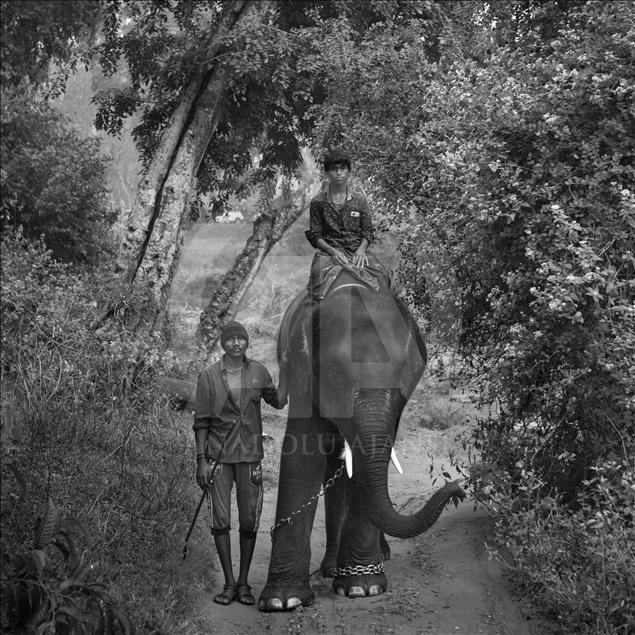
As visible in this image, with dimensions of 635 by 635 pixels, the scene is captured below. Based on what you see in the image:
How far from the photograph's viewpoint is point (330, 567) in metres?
8.66

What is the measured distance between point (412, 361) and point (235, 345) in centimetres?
145

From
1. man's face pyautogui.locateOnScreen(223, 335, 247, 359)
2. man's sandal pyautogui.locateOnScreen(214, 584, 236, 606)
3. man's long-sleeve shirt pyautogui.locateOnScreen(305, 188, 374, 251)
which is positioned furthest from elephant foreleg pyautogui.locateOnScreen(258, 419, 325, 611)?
man's long-sleeve shirt pyautogui.locateOnScreen(305, 188, 374, 251)

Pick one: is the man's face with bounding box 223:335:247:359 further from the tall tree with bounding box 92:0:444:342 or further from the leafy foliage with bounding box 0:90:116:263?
the leafy foliage with bounding box 0:90:116:263

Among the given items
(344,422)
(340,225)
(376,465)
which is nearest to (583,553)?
(376,465)

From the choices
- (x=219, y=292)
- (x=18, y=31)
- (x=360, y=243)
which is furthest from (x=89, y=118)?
(x=360, y=243)

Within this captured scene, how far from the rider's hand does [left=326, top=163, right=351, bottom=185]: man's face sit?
0.62 m

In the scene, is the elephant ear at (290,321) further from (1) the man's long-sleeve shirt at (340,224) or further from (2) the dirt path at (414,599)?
(2) the dirt path at (414,599)

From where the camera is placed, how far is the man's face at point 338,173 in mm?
8750

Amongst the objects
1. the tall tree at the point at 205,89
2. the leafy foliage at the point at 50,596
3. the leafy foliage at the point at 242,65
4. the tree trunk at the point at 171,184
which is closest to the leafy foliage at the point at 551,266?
the leafy foliage at the point at 50,596

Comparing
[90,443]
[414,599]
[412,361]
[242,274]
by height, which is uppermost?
[412,361]

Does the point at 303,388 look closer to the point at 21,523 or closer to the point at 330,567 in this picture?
the point at 330,567

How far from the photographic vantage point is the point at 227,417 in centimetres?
788

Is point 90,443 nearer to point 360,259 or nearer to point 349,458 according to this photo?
point 349,458

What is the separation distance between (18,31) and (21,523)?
5913mm
